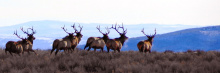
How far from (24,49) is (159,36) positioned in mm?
68940

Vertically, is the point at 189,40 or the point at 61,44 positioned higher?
the point at 61,44

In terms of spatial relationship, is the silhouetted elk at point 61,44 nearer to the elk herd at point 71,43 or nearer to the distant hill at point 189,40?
the elk herd at point 71,43

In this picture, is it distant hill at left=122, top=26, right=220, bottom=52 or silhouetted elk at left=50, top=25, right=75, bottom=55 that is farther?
distant hill at left=122, top=26, right=220, bottom=52

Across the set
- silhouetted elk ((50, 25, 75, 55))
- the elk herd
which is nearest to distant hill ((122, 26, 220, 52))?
the elk herd

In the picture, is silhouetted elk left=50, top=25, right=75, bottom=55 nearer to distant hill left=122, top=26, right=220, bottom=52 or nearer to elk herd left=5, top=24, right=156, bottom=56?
elk herd left=5, top=24, right=156, bottom=56

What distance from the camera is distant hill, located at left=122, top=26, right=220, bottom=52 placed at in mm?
72750

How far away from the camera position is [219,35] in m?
69.5

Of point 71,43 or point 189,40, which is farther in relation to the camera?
point 189,40

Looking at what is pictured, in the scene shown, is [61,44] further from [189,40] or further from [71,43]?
[189,40]

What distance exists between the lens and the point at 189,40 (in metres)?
79.2

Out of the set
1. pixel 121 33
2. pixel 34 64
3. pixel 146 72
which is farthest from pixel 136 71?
pixel 121 33

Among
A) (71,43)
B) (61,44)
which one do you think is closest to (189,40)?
(71,43)

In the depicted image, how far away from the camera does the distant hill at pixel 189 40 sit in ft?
239

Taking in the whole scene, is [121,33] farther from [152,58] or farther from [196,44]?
[196,44]
